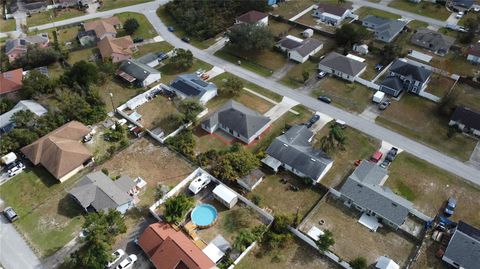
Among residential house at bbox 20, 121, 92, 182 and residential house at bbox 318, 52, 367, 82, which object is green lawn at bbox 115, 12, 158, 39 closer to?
residential house at bbox 20, 121, 92, 182

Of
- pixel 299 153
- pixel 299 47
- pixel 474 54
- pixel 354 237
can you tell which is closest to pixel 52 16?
pixel 299 47

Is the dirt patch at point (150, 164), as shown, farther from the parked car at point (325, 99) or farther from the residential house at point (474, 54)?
the residential house at point (474, 54)

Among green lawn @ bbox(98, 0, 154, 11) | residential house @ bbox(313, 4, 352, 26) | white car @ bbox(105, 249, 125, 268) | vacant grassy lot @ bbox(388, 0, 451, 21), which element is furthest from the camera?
green lawn @ bbox(98, 0, 154, 11)

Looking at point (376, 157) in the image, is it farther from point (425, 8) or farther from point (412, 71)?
point (425, 8)

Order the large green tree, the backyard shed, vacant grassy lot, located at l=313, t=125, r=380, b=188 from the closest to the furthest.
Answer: the backyard shed < vacant grassy lot, located at l=313, t=125, r=380, b=188 < the large green tree

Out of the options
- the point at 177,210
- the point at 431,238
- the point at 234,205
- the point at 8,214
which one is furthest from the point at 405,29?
the point at 8,214

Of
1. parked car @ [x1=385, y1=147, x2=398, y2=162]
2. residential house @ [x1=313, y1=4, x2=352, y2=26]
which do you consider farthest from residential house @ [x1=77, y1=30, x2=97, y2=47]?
parked car @ [x1=385, y1=147, x2=398, y2=162]

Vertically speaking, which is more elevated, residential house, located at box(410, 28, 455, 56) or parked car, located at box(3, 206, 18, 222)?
residential house, located at box(410, 28, 455, 56)
